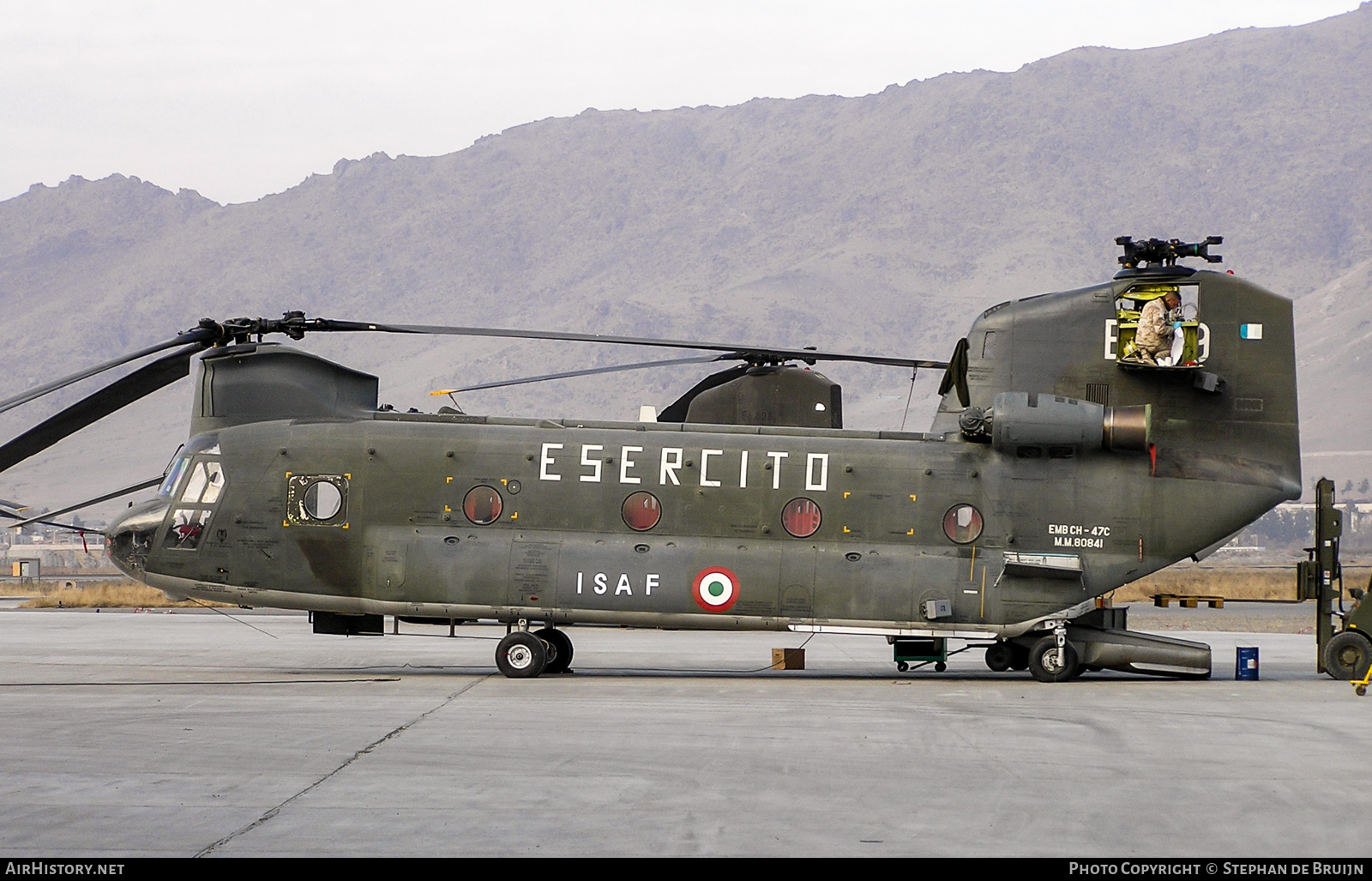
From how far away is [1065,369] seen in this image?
19.5 m

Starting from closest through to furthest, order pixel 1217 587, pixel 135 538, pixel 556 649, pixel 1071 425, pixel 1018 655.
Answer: pixel 1071 425 → pixel 135 538 → pixel 556 649 → pixel 1018 655 → pixel 1217 587

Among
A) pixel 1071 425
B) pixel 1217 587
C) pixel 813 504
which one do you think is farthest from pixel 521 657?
pixel 1217 587

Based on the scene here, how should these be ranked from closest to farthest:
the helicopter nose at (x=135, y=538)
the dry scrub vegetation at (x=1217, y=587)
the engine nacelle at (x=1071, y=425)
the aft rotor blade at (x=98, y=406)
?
1. the aft rotor blade at (x=98, y=406)
2. the engine nacelle at (x=1071, y=425)
3. the helicopter nose at (x=135, y=538)
4. the dry scrub vegetation at (x=1217, y=587)

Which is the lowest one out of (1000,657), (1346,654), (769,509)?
(1000,657)

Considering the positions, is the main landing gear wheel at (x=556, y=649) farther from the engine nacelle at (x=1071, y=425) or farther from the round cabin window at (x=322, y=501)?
the engine nacelle at (x=1071, y=425)

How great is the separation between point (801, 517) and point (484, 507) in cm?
421

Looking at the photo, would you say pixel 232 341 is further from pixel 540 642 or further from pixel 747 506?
pixel 747 506

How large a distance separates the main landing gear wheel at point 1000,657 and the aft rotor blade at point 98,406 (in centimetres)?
1153

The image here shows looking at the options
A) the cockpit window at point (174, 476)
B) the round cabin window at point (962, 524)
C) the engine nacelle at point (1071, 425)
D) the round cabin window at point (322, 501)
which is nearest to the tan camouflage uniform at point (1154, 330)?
the engine nacelle at point (1071, 425)

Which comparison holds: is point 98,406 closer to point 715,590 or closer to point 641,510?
point 641,510

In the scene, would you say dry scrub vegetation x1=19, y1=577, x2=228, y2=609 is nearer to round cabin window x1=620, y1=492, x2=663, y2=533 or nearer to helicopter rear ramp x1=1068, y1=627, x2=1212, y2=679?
round cabin window x1=620, y1=492, x2=663, y2=533

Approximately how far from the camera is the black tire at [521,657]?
19281 millimetres

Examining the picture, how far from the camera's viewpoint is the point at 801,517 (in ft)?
63.4
